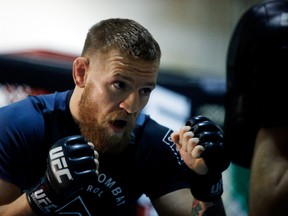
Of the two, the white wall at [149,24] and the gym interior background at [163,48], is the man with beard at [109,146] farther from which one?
the white wall at [149,24]

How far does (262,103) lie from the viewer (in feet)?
3.16

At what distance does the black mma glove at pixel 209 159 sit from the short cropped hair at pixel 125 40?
0.86ft

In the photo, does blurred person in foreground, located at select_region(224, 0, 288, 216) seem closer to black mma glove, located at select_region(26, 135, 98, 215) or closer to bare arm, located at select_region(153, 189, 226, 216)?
black mma glove, located at select_region(26, 135, 98, 215)

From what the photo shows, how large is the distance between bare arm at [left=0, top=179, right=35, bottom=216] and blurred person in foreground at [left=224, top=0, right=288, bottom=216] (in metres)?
0.71

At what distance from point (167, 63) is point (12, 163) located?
1.47m

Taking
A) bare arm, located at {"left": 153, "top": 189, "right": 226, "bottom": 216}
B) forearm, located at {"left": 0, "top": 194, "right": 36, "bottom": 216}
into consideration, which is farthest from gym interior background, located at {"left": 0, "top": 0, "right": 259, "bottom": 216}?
A: forearm, located at {"left": 0, "top": 194, "right": 36, "bottom": 216}

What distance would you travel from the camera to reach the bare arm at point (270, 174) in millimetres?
917

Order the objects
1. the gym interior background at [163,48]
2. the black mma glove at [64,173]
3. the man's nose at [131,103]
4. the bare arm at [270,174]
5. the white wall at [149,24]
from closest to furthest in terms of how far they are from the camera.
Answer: the bare arm at [270,174]
the black mma glove at [64,173]
the man's nose at [131,103]
the gym interior background at [163,48]
the white wall at [149,24]

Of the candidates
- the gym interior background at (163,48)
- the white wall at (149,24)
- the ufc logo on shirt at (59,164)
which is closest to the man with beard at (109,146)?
the ufc logo on shirt at (59,164)

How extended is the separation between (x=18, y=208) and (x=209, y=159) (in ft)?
1.73

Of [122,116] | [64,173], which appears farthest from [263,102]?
[122,116]

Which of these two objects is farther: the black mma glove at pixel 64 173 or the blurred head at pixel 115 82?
the blurred head at pixel 115 82

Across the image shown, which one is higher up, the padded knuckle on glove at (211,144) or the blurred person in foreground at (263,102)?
the blurred person in foreground at (263,102)

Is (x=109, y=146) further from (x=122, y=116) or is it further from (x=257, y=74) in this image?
(x=257, y=74)
